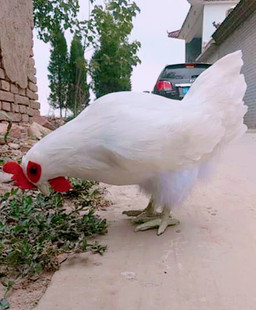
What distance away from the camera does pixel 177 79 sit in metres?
8.15

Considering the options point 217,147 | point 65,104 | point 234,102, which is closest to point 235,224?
point 217,147

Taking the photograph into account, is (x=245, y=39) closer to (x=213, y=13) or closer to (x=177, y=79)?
(x=177, y=79)

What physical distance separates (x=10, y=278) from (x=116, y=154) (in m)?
0.59

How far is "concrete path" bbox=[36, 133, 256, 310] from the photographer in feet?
3.50

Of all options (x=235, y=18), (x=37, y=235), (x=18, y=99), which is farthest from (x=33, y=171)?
(x=235, y=18)

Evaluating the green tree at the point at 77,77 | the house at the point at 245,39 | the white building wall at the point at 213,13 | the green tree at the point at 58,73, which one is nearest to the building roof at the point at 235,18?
the house at the point at 245,39

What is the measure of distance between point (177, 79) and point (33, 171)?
715 centimetres

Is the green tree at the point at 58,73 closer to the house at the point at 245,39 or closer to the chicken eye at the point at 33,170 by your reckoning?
the house at the point at 245,39

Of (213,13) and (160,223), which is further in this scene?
(213,13)

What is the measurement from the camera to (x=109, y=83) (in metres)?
13.3

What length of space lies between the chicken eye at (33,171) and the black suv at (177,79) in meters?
6.88

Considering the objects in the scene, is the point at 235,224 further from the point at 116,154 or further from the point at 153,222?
the point at 116,154

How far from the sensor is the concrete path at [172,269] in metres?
1.07

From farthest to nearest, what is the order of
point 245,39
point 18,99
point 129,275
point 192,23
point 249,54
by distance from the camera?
point 192,23, point 245,39, point 249,54, point 18,99, point 129,275
